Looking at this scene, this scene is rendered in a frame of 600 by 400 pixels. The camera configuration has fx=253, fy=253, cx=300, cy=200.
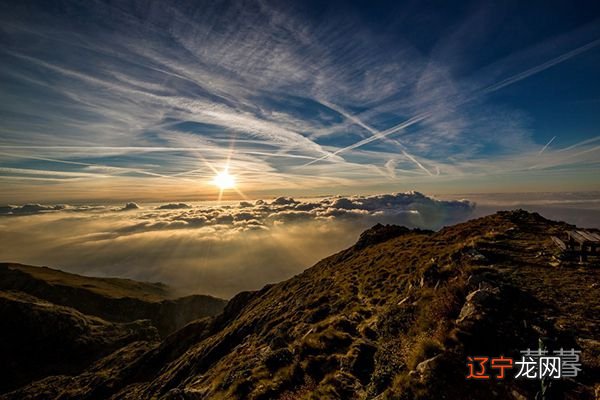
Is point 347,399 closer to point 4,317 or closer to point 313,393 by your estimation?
point 313,393

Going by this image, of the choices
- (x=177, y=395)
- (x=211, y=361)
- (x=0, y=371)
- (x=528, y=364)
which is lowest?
(x=0, y=371)

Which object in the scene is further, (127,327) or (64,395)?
(127,327)

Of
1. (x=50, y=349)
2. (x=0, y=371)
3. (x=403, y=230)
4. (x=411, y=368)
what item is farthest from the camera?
(x=50, y=349)

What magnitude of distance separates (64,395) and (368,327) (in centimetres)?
10435

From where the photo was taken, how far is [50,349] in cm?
12938

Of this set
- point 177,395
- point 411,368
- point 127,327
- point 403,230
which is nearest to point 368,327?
point 411,368

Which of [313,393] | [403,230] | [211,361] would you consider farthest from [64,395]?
[403,230]

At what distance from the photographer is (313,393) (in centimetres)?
1291

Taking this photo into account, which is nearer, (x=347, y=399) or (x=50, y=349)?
(x=347, y=399)

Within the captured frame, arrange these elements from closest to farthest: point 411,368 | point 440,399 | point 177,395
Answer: point 440,399 < point 411,368 < point 177,395

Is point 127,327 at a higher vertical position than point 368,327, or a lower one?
lower

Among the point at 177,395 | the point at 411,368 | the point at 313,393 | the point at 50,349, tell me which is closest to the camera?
the point at 411,368

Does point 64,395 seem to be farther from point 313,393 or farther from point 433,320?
point 433,320

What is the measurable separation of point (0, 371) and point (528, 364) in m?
198
